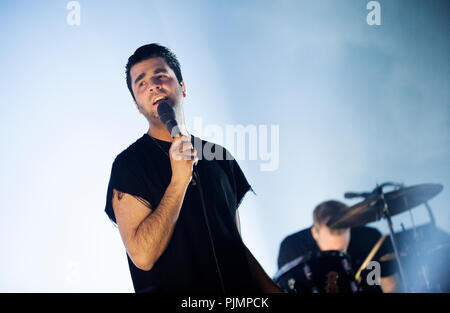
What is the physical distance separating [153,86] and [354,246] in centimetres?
148

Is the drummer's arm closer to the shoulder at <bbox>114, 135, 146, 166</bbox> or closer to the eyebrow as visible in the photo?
the shoulder at <bbox>114, 135, 146, 166</bbox>

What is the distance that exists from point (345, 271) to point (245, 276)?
0.50 m

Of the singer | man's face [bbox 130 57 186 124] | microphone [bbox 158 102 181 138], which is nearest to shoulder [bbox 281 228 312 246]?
the singer

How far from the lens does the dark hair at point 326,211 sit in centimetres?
176

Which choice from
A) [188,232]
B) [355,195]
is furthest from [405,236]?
[188,232]

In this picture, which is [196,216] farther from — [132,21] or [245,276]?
[132,21]

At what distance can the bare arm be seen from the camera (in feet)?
2.97

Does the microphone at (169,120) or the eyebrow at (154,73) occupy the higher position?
the eyebrow at (154,73)

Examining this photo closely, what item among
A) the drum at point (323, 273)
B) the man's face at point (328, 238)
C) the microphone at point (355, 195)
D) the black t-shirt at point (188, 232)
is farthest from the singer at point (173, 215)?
the man's face at point (328, 238)

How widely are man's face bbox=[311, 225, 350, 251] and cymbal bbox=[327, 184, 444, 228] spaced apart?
96 mm

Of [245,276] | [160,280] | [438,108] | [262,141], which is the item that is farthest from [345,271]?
[438,108]

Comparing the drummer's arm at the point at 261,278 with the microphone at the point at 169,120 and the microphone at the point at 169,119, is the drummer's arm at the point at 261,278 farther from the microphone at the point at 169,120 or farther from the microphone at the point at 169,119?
the microphone at the point at 169,119

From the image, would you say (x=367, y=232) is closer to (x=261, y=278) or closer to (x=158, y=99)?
(x=261, y=278)

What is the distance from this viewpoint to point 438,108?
2.02m
